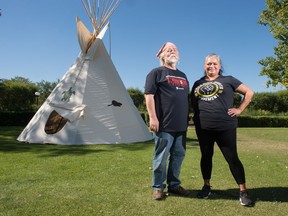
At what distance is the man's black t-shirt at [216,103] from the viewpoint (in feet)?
12.3

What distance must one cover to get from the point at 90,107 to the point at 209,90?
19.1 ft

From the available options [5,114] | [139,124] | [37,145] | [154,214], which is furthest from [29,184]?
[5,114]

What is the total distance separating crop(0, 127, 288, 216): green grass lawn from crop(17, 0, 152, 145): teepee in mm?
1552

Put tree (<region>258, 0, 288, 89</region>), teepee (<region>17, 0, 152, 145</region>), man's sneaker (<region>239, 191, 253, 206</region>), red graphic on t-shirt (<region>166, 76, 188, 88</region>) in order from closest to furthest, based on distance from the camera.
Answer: man's sneaker (<region>239, 191, 253, 206</region>) < red graphic on t-shirt (<region>166, 76, 188, 88</region>) < teepee (<region>17, 0, 152, 145</region>) < tree (<region>258, 0, 288, 89</region>)

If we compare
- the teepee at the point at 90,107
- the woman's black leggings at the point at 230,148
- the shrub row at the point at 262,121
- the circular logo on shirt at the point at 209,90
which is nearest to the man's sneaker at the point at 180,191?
the woman's black leggings at the point at 230,148

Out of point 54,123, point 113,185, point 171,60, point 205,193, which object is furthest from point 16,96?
point 205,193

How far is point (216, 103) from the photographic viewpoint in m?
3.78

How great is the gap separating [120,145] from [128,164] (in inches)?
105

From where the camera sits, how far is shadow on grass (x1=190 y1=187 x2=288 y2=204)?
3.95m

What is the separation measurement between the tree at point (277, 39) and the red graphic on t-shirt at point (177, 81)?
19.8m

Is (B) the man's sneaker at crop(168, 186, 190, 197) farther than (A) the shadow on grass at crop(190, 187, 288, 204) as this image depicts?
Yes

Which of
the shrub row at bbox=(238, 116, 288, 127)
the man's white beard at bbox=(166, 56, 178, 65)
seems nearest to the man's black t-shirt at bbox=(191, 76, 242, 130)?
the man's white beard at bbox=(166, 56, 178, 65)

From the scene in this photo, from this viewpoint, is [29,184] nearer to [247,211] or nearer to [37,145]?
[247,211]

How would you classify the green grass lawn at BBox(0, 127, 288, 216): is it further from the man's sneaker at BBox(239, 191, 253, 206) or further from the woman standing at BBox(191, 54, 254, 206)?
the woman standing at BBox(191, 54, 254, 206)
